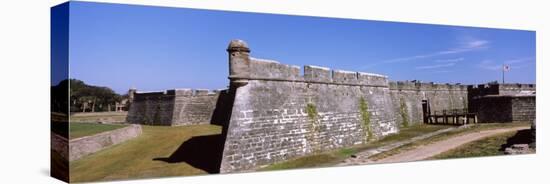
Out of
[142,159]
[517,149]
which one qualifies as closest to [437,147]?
[517,149]

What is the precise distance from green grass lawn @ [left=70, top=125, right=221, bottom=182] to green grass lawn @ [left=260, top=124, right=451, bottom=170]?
1.66 meters

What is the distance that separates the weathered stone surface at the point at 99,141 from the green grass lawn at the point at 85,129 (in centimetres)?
7

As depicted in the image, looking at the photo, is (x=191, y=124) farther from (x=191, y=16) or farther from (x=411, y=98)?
(x=411, y=98)

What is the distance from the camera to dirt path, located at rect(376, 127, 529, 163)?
1231cm

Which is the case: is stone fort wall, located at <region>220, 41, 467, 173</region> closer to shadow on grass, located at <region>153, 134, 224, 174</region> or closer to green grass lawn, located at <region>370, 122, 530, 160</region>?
shadow on grass, located at <region>153, 134, 224, 174</region>

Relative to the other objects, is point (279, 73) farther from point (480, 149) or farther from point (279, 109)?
point (480, 149)

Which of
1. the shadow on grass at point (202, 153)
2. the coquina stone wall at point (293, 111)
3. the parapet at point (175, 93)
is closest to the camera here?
the parapet at point (175, 93)

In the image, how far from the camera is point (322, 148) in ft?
39.6

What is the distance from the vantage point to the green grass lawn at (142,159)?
29.4ft

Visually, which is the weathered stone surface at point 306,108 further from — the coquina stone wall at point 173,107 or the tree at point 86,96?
the tree at point 86,96

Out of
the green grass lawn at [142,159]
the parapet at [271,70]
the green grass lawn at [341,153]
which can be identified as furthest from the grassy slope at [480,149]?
the green grass lawn at [142,159]

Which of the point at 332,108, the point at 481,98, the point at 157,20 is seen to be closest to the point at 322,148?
the point at 332,108

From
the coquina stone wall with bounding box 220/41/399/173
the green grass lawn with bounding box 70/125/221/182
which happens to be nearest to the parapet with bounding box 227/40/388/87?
the coquina stone wall with bounding box 220/41/399/173

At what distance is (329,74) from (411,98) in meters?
5.16
